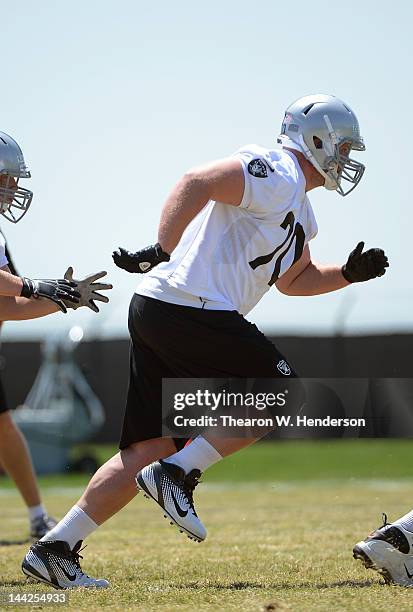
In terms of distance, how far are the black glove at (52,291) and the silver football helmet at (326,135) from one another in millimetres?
1193

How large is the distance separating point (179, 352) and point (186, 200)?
660 millimetres

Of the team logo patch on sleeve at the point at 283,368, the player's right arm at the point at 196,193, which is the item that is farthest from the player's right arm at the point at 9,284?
the team logo patch on sleeve at the point at 283,368

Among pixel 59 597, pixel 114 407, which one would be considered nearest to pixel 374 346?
pixel 114 407

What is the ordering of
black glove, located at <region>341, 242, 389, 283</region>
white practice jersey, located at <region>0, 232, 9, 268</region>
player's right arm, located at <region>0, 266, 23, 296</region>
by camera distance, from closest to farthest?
player's right arm, located at <region>0, 266, 23, 296</region>
white practice jersey, located at <region>0, 232, 9, 268</region>
black glove, located at <region>341, 242, 389, 283</region>

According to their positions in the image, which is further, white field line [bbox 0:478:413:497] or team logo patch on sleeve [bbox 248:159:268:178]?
white field line [bbox 0:478:413:497]

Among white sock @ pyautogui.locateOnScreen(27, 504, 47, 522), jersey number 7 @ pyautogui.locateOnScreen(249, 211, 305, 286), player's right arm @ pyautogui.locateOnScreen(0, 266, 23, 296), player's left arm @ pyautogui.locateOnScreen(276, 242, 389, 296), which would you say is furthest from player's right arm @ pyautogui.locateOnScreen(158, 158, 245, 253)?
white sock @ pyautogui.locateOnScreen(27, 504, 47, 522)

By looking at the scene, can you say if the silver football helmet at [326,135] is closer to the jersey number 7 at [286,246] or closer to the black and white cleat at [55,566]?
the jersey number 7 at [286,246]

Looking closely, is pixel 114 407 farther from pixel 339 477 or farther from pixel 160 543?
pixel 160 543

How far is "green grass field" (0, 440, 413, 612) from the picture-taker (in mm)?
4332

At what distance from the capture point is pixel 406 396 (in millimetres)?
9031

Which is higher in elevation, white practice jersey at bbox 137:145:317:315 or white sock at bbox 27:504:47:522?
white practice jersey at bbox 137:145:317:315

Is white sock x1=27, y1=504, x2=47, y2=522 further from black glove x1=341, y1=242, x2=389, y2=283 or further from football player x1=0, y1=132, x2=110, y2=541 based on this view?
black glove x1=341, y1=242, x2=389, y2=283

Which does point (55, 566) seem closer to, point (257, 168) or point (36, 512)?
point (257, 168)

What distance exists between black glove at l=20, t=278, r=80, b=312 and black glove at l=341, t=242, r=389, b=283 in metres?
1.31
